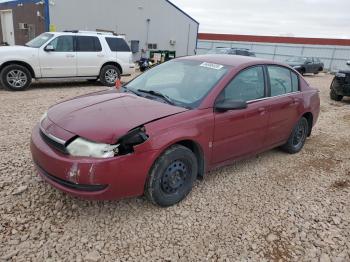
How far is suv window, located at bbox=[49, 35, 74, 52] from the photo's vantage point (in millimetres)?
9405

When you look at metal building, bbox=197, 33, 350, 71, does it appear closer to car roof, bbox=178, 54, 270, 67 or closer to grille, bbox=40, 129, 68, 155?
car roof, bbox=178, 54, 270, 67

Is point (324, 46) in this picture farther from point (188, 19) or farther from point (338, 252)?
point (338, 252)

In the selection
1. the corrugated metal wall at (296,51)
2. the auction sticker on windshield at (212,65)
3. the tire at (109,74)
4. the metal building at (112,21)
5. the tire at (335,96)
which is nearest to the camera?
the auction sticker on windshield at (212,65)

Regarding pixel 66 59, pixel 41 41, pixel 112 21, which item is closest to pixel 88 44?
pixel 66 59

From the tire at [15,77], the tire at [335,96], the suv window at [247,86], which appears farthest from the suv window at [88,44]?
the tire at [335,96]

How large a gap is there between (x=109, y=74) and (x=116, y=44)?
1076mm

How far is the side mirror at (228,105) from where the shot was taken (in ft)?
11.3

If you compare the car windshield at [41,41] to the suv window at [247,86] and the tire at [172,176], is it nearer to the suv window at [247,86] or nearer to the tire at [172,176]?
the suv window at [247,86]

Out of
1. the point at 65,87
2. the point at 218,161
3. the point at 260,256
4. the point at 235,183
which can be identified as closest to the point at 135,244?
the point at 260,256

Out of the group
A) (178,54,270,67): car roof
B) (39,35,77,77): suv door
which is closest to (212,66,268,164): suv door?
(178,54,270,67): car roof

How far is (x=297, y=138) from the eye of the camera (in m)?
5.23

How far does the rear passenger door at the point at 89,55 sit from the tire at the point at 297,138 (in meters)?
7.16

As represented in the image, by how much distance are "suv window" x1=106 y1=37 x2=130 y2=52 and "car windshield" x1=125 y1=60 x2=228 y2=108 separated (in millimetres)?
6651

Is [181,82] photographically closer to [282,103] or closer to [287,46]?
[282,103]
